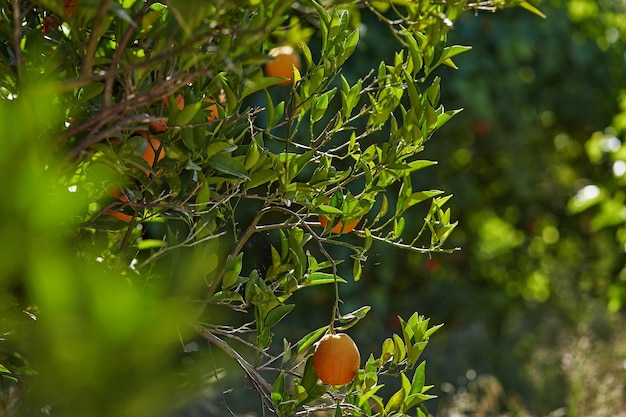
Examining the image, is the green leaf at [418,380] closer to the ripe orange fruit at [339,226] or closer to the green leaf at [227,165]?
the ripe orange fruit at [339,226]

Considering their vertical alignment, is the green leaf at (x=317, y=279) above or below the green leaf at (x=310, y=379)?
above

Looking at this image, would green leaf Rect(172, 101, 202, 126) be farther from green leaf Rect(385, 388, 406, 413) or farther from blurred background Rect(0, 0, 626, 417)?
blurred background Rect(0, 0, 626, 417)

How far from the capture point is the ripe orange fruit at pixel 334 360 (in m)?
0.84

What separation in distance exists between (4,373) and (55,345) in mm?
708

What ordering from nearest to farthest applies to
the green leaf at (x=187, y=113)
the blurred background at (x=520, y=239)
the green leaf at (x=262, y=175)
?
1. the green leaf at (x=187, y=113)
2. the green leaf at (x=262, y=175)
3. the blurred background at (x=520, y=239)

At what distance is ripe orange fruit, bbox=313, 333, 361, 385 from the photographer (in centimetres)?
84

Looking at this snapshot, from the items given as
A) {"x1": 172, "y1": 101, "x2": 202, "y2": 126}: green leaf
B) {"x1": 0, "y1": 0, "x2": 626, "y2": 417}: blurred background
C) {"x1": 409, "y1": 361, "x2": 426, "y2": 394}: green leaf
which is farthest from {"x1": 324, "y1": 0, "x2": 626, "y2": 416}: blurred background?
{"x1": 172, "y1": 101, "x2": 202, "y2": 126}: green leaf

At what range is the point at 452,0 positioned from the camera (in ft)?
2.54

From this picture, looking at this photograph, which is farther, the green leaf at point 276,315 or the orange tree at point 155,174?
the green leaf at point 276,315

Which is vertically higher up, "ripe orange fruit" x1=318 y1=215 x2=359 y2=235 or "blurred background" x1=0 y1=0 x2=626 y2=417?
"ripe orange fruit" x1=318 y1=215 x2=359 y2=235

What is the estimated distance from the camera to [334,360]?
843 millimetres

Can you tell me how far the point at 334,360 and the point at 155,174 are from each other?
0.82ft

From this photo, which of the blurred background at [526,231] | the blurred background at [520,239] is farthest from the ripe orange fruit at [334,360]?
the blurred background at [526,231]

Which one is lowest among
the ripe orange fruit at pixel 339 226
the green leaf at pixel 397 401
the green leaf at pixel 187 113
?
the green leaf at pixel 397 401
